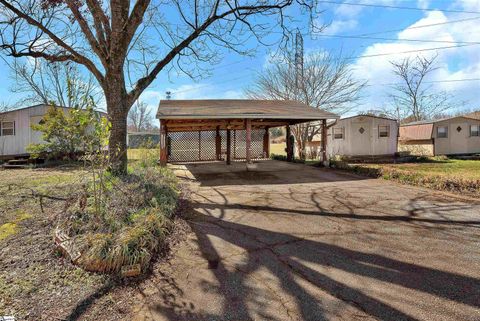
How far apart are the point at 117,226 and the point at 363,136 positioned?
643 inches

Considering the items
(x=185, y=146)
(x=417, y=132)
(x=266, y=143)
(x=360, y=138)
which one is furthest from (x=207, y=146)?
(x=417, y=132)

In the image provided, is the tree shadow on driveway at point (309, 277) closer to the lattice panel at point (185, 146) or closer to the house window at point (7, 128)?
the lattice panel at point (185, 146)

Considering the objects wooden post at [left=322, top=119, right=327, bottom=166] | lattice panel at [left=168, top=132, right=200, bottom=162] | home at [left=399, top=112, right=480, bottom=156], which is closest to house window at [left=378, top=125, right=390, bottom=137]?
home at [left=399, top=112, right=480, bottom=156]

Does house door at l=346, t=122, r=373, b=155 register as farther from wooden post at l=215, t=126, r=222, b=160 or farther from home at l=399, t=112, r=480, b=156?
A: wooden post at l=215, t=126, r=222, b=160

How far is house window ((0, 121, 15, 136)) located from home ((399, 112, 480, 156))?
24421 mm

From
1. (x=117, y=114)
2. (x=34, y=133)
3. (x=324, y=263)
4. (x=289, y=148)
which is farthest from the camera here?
(x=34, y=133)

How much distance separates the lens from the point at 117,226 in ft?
11.7

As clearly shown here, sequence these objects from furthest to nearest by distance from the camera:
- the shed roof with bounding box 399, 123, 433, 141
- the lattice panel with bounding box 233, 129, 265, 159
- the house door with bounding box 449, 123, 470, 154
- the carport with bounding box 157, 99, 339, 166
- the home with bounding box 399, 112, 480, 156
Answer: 1. the shed roof with bounding box 399, 123, 433, 141
2. the house door with bounding box 449, 123, 470, 154
3. the home with bounding box 399, 112, 480, 156
4. the lattice panel with bounding box 233, 129, 265, 159
5. the carport with bounding box 157, 99, 339, 166

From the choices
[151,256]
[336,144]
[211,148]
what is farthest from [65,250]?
[336,144]

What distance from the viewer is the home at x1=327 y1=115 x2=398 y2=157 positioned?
17.0 m

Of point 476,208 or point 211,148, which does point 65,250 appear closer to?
point 476,208

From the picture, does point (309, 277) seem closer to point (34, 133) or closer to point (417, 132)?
point (34, 133)

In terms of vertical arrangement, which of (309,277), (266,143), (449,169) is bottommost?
(309,277)

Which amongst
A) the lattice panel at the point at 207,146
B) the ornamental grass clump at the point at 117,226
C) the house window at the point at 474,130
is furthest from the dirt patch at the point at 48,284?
the house window at the point at 474,130
